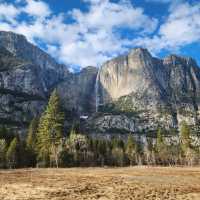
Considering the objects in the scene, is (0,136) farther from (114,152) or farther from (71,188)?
(71,188)

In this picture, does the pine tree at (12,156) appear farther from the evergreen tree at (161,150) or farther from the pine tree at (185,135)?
the evergreen tree at (161,150)

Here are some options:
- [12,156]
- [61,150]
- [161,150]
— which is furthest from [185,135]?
[12,156]

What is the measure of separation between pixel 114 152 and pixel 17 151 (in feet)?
194

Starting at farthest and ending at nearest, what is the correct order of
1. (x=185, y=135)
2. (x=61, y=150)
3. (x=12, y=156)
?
(x=185, y=135), (x=12, y=156), (x=61, y=150)

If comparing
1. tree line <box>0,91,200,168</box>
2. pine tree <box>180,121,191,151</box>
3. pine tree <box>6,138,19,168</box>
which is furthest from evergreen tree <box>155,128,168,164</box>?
pine tree <box>6,138,19,168</box>

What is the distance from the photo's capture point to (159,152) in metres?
177

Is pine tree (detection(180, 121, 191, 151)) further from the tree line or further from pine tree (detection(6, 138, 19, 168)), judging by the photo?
pine tree (detection(6, 138, 19, 168))

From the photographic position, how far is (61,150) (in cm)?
11331

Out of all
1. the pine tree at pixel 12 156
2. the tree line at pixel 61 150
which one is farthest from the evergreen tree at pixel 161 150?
the pine tree at pixel 12 156

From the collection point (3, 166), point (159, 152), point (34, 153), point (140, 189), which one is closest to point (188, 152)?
point (159, 152)

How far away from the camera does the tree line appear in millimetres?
81688

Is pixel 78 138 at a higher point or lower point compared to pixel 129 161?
higher

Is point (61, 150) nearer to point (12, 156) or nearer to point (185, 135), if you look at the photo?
point (12, 156)

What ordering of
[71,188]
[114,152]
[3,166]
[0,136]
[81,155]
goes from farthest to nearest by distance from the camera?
[114,152], [81,155], [0,136], [3,166], [71,188]
